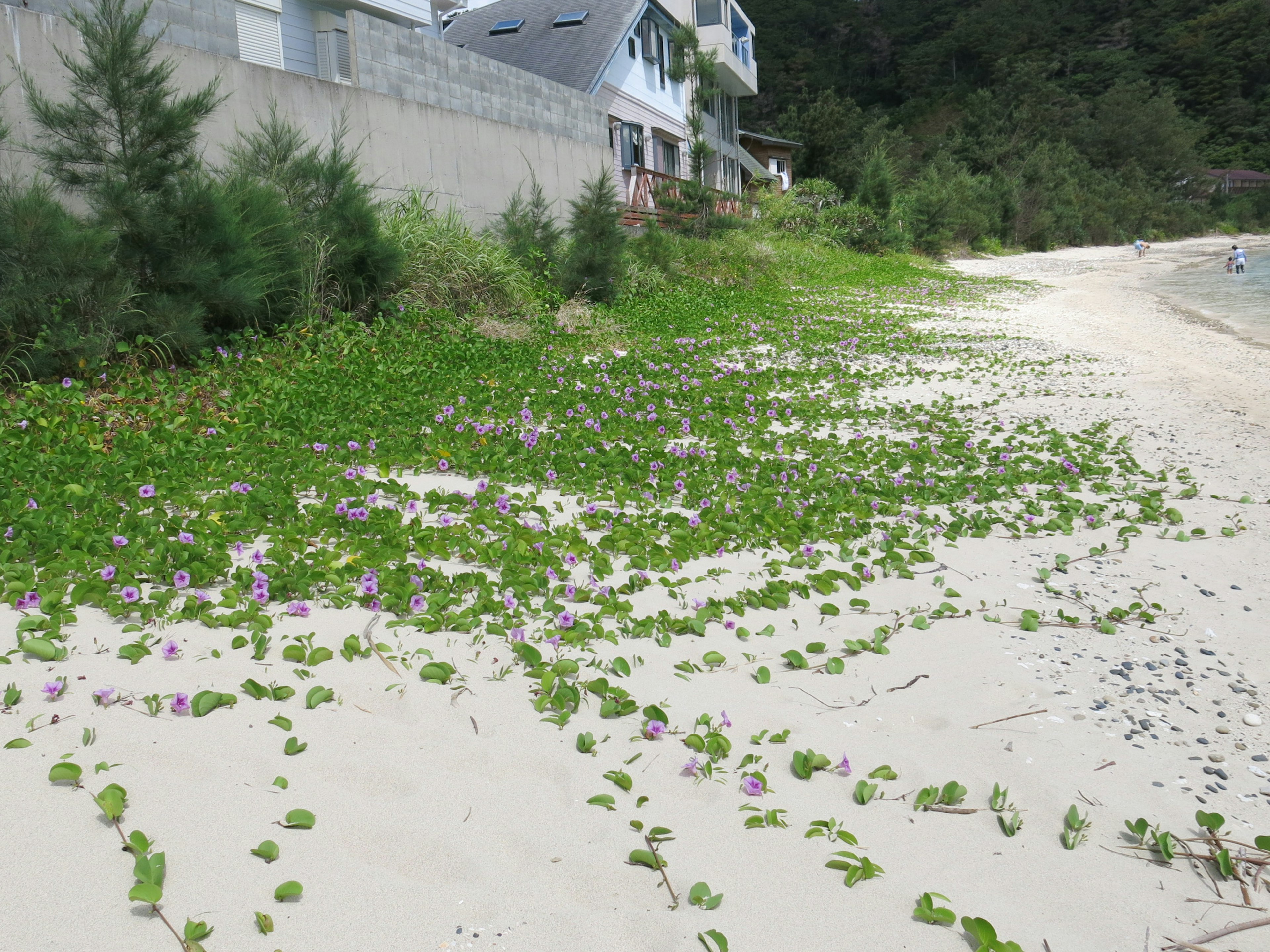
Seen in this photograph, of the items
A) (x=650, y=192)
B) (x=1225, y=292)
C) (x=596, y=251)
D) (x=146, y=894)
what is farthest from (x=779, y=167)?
(x=146, y=894)

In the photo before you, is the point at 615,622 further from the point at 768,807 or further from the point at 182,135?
the point at 182,135

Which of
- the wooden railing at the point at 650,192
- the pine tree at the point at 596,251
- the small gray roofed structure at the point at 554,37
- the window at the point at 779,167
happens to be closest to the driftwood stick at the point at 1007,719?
the pine tree at the point at 596,251

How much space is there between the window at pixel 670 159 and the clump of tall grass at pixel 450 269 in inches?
706

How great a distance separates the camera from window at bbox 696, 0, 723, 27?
31141mm

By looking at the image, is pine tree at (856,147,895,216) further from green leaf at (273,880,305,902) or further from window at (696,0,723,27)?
green leaf at (273,880,305,902)

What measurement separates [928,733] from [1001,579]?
1.53 metres

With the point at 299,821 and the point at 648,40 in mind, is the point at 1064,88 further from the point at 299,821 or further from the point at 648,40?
the point at 299,821

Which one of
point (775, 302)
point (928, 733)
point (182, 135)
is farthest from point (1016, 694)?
point (775, 302)

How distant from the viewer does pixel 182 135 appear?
7445 millimetres

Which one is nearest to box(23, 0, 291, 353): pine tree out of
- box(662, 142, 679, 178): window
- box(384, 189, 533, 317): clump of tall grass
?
box(384, 189, 533, 317): clump of tall grass

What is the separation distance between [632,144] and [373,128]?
15.2 metres

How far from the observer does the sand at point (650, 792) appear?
212 centimetres

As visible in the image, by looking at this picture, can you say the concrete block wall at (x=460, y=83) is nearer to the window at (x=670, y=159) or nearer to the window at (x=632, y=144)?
the window at (x=632, y=144)

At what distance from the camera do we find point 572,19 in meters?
25.0
